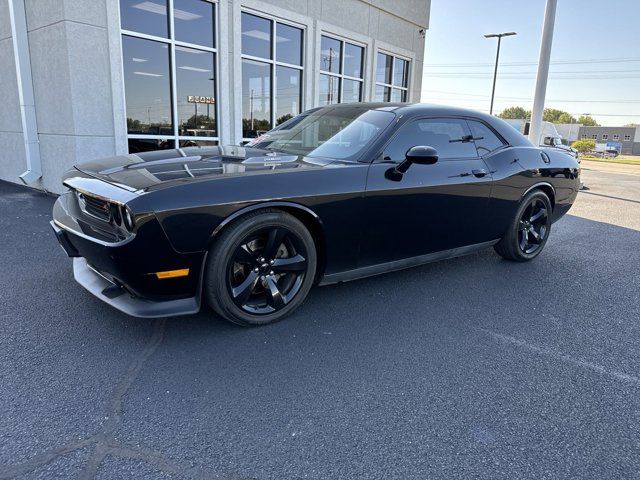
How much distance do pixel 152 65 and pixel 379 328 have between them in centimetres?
657

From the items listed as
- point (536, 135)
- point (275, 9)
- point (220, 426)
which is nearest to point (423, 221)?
point (220, 426)

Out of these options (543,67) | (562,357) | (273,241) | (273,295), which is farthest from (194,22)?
(543,67)

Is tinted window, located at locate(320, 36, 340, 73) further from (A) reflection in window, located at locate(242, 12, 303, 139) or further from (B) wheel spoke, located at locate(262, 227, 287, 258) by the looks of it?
(B) wheel spoke, located at locate(262, 227, 287, 258)

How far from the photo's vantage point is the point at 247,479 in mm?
1809

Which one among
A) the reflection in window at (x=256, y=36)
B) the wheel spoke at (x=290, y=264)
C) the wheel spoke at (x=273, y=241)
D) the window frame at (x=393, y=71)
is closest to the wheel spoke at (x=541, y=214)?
the wheel spoke at (x=290, y=264)

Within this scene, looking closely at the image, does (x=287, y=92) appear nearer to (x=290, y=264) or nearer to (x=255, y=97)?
(x=255, y=97)

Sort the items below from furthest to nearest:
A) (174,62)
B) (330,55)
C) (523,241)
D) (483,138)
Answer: (330,55)
(174,62)
(523,241)
(483,138)

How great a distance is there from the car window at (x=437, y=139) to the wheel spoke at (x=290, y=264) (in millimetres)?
1040

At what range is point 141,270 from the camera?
2570mm

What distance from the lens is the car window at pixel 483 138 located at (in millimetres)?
4246

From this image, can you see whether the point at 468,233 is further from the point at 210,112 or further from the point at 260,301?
the point at 210,112

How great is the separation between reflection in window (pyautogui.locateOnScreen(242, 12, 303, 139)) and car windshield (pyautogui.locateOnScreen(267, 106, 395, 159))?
5.07 m

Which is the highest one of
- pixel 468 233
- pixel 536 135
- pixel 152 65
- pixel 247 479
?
pixel 152 65

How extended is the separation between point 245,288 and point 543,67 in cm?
1119
